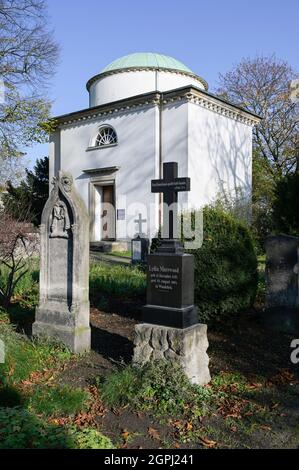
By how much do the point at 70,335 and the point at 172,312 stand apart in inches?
69.9

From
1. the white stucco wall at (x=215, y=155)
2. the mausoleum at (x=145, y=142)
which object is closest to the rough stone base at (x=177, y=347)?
the mausoleum at (x=145, y=142)

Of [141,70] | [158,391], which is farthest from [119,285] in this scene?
[141,70]

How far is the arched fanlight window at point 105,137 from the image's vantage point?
2310 centimetres

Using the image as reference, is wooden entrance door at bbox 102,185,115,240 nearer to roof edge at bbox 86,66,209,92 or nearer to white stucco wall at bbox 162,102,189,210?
white stucco wall at bbox 162,102,189,210

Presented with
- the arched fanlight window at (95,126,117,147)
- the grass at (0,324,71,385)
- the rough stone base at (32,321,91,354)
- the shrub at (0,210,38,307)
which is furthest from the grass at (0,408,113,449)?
the arched fanlight window at (95,126,117,147)

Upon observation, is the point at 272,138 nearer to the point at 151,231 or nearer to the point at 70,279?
the point at 151,231

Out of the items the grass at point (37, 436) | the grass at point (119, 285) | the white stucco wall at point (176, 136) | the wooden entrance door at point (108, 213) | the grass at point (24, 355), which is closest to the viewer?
the grass at point (37, 436)

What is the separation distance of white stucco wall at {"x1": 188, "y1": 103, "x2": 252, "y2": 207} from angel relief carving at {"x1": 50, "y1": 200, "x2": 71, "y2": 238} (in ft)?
46.2

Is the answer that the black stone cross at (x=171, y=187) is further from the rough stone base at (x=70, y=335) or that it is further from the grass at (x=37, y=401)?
the grass at (x=37, y=401)

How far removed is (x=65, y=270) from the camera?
644cm

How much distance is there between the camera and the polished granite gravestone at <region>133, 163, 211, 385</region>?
16.5 feet

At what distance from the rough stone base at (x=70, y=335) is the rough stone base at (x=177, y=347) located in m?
1.14

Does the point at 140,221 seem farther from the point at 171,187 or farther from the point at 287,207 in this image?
the point at 171,187

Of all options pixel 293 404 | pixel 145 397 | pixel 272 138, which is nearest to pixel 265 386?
pixel 293 404
